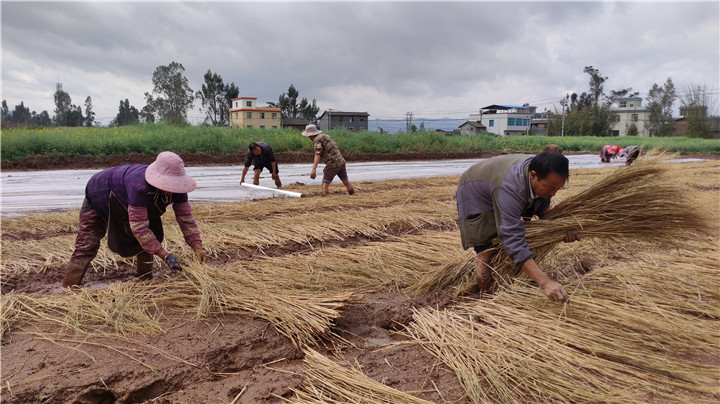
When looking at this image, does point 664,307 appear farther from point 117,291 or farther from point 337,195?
point 337,195

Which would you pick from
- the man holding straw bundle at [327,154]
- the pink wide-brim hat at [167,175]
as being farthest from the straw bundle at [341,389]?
the man holding straw bundle at [327,154]

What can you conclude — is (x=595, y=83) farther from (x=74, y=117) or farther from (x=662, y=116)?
(x=74, y=117)

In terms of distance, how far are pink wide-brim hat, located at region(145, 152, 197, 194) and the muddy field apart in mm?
515

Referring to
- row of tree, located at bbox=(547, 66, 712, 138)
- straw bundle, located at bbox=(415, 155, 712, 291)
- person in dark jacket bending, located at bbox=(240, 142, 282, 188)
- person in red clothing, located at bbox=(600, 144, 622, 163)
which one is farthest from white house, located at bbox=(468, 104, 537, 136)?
straw bundle, located at bbox=(415, 155, 712, 291)

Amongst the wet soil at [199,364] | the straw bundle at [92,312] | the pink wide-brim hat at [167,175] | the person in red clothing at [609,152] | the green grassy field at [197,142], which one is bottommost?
the wet soil at [199,364]

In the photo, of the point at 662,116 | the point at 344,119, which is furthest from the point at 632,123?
the point at 344,119

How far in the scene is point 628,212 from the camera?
2344 millimetres

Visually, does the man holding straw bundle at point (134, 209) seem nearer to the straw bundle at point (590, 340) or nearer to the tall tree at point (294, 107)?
the straw bundle at point (590, 340)

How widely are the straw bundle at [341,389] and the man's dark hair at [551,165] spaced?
115 centimetres

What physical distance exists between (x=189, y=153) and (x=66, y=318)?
12323 mm

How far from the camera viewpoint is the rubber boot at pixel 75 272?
3.04 m

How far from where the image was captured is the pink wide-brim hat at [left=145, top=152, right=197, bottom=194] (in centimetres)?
265

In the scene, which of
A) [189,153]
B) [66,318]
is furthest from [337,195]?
[189,153]

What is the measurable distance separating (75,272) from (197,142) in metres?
12.0
